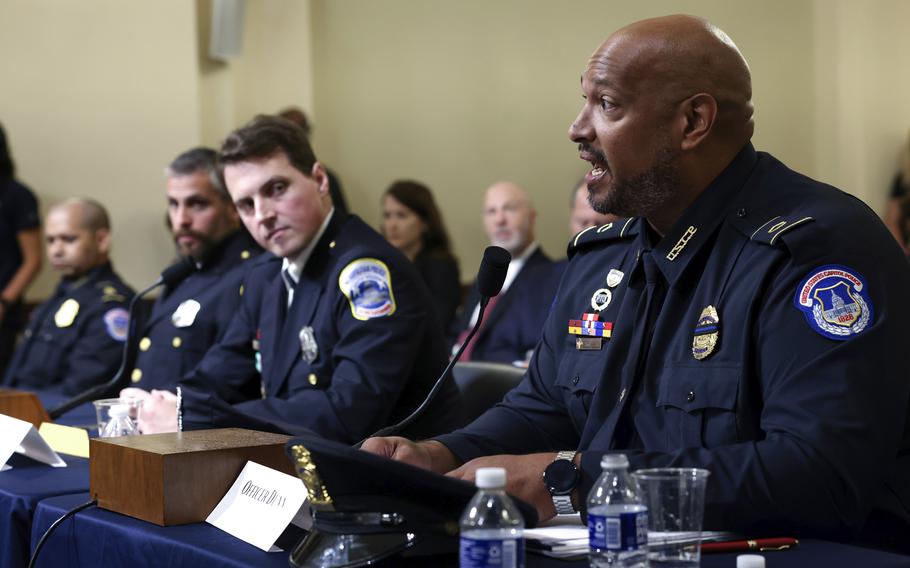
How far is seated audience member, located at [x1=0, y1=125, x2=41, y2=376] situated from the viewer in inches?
199

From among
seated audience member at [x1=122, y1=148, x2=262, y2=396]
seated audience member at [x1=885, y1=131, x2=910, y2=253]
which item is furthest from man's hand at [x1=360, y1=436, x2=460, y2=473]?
seated audience member at [x1=885, y1=131, x2=910, y2=253]

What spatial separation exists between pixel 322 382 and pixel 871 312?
4.48ft

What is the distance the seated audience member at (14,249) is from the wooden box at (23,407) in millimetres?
2705

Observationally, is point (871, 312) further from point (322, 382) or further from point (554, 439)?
point (322, 382)

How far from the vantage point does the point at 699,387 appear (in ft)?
4.80

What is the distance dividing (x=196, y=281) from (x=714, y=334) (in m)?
2.25

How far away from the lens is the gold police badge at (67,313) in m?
4.06

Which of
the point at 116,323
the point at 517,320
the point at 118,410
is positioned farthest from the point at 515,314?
the point at 118,410

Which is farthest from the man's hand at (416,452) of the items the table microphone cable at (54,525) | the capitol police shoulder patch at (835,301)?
the capitol police shoulder patch at (835,301)

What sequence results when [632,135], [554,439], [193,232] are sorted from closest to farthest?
[632,135] → [554,439] → [193,232]

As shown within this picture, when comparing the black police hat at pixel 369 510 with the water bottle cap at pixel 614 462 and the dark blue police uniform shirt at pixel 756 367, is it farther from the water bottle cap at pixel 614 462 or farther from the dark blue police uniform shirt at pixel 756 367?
the dark blue police uniform shirt at pixel 756 367

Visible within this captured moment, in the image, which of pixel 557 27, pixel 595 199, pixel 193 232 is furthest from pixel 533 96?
pixel 595 199

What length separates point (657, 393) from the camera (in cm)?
154

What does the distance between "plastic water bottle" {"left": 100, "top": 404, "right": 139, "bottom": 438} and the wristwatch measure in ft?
3.19
